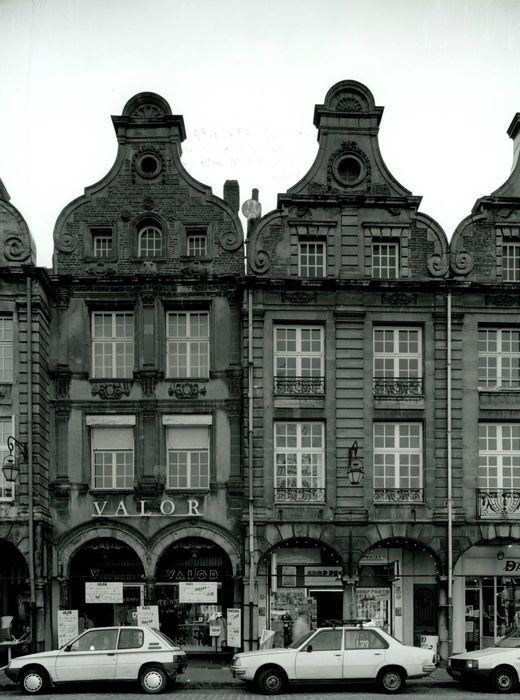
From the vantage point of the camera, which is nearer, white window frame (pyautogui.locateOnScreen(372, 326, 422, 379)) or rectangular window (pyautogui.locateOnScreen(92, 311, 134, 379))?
white window frame (pyautogui.locateOnScreen(372, 326, 422, 379))

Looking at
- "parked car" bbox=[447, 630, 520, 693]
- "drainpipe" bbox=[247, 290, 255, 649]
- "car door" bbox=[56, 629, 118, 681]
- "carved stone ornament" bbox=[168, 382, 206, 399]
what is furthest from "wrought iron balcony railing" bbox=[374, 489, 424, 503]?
"car door" bbox=[56, 629, 118, 681]

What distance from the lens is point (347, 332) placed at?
1352 inches

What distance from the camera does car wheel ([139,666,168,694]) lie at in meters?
25.7

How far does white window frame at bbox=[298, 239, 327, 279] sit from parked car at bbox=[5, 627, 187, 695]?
13084 millimetres

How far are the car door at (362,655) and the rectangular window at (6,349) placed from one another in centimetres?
1328

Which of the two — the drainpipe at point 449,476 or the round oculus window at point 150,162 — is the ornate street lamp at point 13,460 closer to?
the round oculus window at point 150,162

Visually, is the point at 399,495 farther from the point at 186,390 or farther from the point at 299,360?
the point at 186,390

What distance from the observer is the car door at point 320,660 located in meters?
25.6

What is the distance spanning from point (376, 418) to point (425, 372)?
2.02 m

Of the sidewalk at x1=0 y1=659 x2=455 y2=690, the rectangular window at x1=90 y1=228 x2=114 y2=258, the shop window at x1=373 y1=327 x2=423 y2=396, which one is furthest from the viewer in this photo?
the rectangular window at x1=90 y1=228 x2=114 y2=258

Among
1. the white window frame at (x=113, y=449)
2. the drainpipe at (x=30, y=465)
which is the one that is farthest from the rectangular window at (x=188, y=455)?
the drainpipe at (x=30, y=465)

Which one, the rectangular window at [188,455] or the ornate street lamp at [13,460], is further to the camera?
the rectangular window at [188,455]

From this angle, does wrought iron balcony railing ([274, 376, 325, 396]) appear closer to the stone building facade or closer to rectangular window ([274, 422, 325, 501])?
the stone building facade

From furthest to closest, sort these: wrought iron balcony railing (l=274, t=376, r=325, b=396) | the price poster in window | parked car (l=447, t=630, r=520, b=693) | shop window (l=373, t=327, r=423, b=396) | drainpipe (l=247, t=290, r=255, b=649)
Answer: shop window (l=373, t=327, r=423, b=396) < wrought iron balcony railing (l=274, t=376, r=325, b=396) < drainpipe (l=247, t=290, r=255, b=649) < the price poster in window < parked car (l=447, t=630, r=520, b=693)
